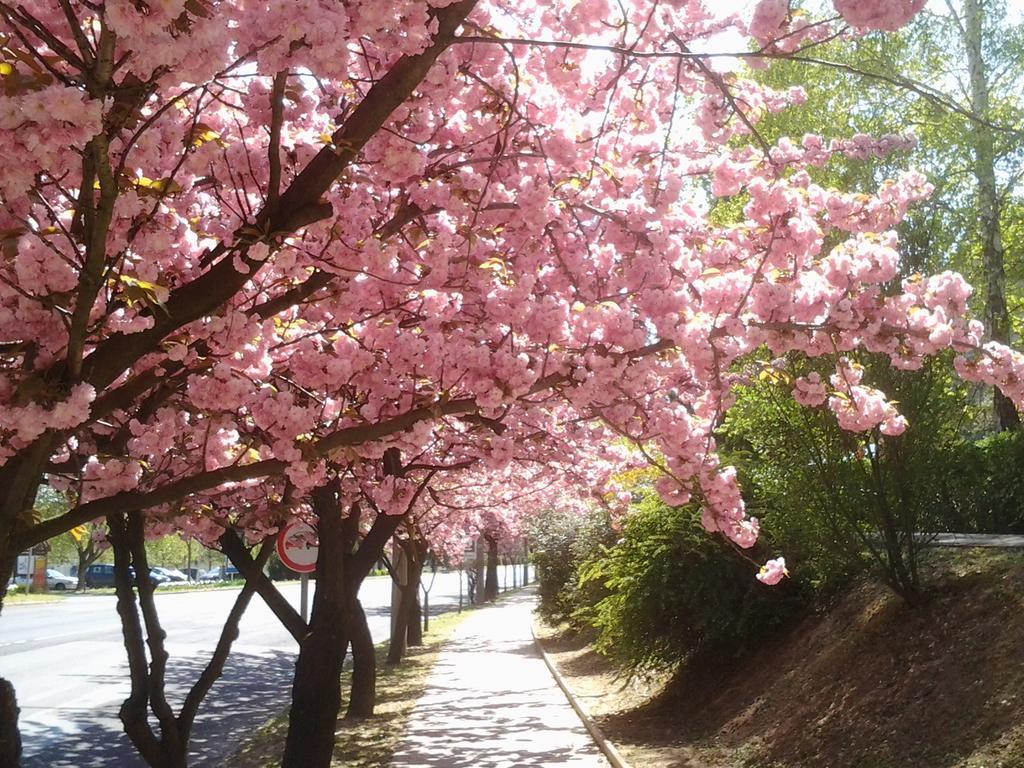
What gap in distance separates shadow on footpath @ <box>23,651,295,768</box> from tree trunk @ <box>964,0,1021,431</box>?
41.5ft

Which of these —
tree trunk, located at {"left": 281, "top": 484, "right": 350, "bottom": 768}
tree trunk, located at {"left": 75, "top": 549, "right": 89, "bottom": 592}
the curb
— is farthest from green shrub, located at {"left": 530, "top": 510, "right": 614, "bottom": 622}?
tree trunk, located at {"left": 75, "top": 549, "right": 89, "bottom": 592}

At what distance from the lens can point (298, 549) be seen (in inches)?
492

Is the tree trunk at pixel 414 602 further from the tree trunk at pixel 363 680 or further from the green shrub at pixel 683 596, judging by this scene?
the green shrub at pixel 683 596

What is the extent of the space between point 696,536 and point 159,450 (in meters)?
6.87

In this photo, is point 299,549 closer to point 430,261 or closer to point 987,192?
point 430,261

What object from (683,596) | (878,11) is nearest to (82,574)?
(683,596)

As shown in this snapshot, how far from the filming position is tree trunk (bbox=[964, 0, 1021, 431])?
54.3 ft

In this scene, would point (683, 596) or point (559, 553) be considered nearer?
point (683, 596)

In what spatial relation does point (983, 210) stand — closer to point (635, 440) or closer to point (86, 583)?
point (635, 440)

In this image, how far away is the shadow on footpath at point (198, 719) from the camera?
456 inches

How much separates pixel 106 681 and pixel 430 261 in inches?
591

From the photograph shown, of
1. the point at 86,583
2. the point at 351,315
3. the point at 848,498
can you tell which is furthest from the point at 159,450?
the point at 86,583

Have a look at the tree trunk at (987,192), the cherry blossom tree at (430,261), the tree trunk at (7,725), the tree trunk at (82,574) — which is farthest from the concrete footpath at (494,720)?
the tree trunk at (82,574)

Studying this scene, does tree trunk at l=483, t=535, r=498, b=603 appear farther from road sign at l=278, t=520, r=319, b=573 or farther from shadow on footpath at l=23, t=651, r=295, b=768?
road sign at l=278, t=520, r=319, b=573
